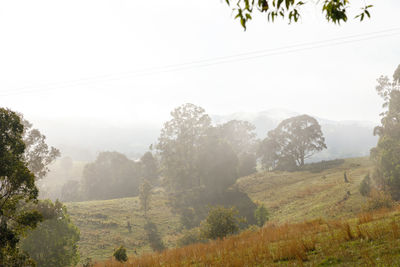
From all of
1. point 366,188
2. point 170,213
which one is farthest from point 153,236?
point 366,188

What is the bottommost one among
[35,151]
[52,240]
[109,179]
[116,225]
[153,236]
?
[153,236]

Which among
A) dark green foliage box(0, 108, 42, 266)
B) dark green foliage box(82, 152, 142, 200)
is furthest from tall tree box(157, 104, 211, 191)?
dark green foliage box(0, 108, 42, 266)

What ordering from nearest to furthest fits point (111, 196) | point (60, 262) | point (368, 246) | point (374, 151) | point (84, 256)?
point (368, 246)
point (60, 262)
point (84, 256)
point (374, 151)
point (111, 196)

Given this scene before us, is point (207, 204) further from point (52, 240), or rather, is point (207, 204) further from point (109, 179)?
point (109, 179)

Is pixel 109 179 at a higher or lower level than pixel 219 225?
higher

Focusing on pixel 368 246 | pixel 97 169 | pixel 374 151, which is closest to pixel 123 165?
pixel 97 169

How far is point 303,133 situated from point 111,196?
66267 millimetres

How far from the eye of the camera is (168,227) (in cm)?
3978

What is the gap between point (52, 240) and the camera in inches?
733

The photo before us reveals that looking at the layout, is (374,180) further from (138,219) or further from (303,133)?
(303,133)

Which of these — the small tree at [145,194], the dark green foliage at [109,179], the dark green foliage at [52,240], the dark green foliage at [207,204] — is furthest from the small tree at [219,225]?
the dark green foliage at [109,179]

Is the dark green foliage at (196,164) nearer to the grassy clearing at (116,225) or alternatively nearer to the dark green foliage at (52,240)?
the grassy clearing at (116,225)

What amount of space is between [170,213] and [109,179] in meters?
38.8

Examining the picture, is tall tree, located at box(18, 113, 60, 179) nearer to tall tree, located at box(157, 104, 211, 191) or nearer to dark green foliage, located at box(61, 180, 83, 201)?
tall tree, located at box(157, 104, 211, 191)
